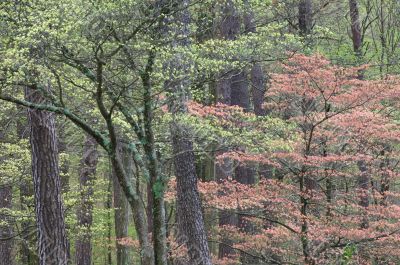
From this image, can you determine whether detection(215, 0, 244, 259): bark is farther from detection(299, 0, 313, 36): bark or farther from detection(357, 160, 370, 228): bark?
detection(357, 160, 370, 228): bark

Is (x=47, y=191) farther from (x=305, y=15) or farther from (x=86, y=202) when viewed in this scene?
(x=305, y=15)

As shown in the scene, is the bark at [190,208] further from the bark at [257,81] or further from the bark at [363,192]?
the bark at [257,81]

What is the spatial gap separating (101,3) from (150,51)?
850 mm

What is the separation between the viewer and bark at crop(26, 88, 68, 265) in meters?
6.68

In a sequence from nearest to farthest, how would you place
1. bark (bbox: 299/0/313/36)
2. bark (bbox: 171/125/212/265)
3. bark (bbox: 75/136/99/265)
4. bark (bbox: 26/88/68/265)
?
bark (bbox: 26/88/68/265) < bark (bbox: 171/125/212/265) < bark (bbox: 299/0/313/36) < bark (bbox: 75/136/99/265)

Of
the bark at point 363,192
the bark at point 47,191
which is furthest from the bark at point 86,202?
the bark at point 363,192

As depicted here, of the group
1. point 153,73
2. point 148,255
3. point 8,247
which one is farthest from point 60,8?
point 8,247

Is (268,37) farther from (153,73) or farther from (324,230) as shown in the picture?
(324,230)

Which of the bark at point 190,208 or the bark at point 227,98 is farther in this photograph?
the bark at point 227,98

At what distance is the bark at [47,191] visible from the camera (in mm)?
6684

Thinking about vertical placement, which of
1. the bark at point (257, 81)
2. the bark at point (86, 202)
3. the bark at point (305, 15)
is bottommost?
the bark at point (86, 202)

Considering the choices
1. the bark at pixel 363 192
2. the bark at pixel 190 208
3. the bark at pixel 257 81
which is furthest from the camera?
the bark at pixel 257 81

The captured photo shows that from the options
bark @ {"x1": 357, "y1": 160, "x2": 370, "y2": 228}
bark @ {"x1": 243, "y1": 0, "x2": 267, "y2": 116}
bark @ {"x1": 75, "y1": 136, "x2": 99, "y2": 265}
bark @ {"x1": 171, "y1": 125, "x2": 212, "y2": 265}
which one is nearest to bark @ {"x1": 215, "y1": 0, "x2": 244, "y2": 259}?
bark @ {"x1": 243, "y1": 0, "x2": 267, "y2": 116}

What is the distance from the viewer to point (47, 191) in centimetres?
675
